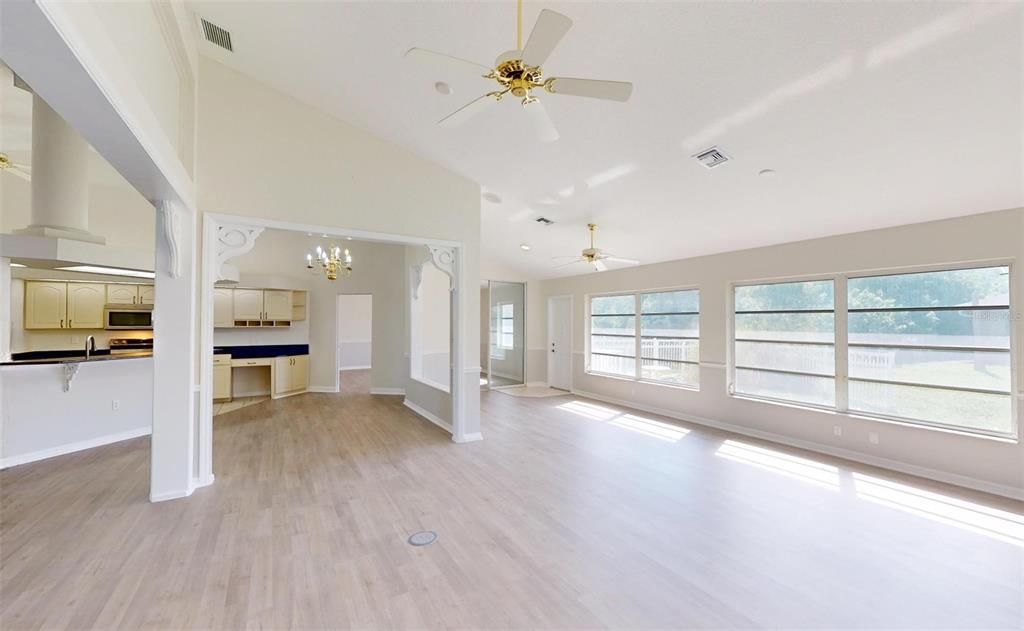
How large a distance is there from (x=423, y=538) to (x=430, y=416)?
Result: 3.41 m

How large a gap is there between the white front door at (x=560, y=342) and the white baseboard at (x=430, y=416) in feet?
11.3

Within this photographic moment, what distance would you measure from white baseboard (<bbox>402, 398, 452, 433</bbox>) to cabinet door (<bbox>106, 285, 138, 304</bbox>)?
4434mm

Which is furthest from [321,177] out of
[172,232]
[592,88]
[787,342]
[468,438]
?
[787,342]

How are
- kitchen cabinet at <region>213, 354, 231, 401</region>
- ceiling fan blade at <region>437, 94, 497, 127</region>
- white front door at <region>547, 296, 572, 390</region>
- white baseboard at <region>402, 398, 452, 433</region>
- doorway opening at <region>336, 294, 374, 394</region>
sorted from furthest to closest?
doorway opening at <region>336, 294, 374, 394</region> → white front door at <region>547, 296, 572, 390</region> → kitchen cabinet at <region>213, 354, 231, 401</region> → white baseboard at <region>402, 398, 452, 433</region> → ceiling fan blade at <region>437, 94, 497, 127</region>

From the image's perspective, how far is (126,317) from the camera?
5.97m

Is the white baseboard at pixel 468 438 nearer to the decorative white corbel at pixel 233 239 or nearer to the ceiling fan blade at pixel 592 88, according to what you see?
the decorative white corbel at pixel 233 239

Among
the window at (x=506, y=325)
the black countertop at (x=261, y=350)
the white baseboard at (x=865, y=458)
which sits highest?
the window at (x=506, y=325)

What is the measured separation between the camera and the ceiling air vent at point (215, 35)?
10.5 ft

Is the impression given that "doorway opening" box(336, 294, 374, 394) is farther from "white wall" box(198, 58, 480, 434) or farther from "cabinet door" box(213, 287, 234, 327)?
"white wall" box(198, 58, 480, 434)

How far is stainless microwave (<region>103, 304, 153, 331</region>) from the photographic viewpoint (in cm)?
586

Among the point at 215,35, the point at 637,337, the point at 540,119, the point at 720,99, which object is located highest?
the point at 215,35

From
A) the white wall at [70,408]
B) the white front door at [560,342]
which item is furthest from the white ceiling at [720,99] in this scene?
the white front door at [560,342]

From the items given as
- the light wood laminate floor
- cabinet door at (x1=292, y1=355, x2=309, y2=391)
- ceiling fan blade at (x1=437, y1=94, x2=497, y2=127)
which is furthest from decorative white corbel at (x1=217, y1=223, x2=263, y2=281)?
cabinet door at (x1=292, y1=355, x2=309, y2=391)

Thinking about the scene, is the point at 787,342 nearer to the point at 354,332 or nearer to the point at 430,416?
the point at 430,416
